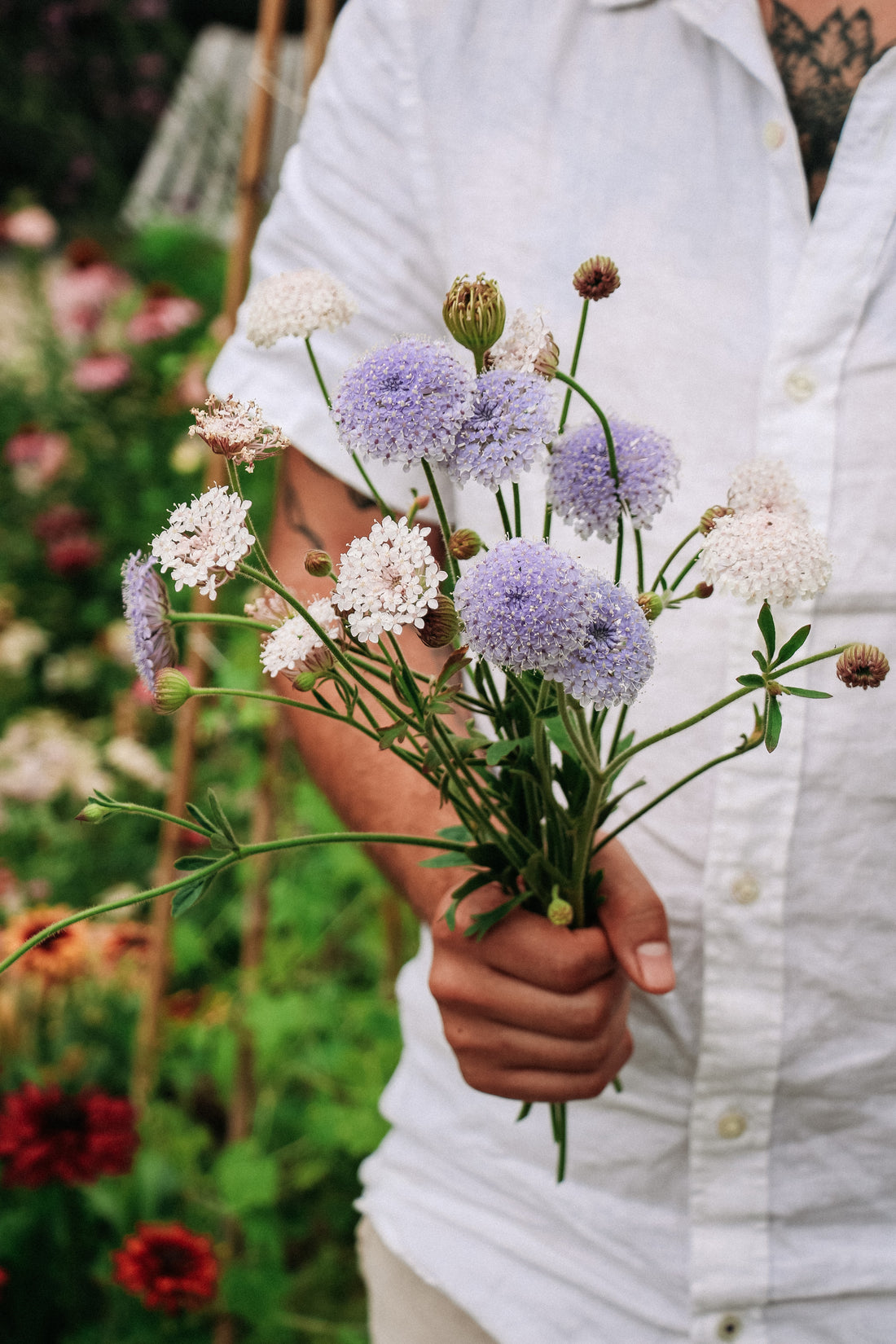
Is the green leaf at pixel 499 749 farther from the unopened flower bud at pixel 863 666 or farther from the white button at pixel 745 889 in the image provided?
the white button at pixel 745 889

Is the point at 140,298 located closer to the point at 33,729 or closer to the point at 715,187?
the point at 33,729

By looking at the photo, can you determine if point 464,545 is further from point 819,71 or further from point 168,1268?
point 168,1268

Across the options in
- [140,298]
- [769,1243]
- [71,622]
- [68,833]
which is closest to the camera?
[769,1243]

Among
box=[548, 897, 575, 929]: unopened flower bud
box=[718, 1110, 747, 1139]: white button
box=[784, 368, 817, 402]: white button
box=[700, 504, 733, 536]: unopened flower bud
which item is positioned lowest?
box=[718, 1110, 747, 1139]: white button

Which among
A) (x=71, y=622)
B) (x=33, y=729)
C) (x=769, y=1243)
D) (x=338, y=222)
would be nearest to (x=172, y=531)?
(x=338, y=222)

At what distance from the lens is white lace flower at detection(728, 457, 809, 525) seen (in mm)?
471

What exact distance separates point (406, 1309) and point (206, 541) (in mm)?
694

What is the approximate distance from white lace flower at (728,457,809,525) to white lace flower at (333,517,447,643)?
0.14 meters

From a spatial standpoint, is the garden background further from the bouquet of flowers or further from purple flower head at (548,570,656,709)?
purple flower head at (548,570,656,709)

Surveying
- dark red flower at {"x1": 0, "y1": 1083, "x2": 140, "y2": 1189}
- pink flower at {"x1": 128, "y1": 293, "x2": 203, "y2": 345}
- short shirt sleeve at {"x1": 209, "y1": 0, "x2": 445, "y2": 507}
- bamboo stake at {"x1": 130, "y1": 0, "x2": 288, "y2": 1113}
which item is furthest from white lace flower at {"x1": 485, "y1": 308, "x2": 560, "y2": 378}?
pink flower at {"x1": 128, "y1": 293, "x2": 203, "y2": 345}

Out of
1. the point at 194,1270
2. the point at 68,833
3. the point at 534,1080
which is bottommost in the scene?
the point at 68,833

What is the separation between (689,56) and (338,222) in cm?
27

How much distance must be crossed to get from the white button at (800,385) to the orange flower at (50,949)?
90 centimetres

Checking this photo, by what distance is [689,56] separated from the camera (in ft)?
2.52
